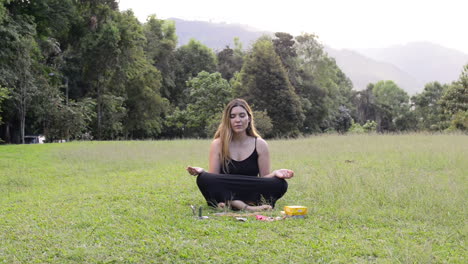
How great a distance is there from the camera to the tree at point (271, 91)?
42.9 meters

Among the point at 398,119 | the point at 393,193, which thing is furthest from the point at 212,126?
the point at 398,119

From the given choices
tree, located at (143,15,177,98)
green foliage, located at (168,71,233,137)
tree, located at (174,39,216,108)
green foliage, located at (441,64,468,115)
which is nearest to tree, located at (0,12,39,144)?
green foliage, located at (168,71,233,137)

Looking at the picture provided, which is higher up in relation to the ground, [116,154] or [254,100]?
[254,100]

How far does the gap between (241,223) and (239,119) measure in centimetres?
169

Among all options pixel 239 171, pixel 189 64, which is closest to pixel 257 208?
pixel 239 171

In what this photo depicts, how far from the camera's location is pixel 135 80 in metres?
44.9

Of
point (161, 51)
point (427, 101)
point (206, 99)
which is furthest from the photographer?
point (427, 101)

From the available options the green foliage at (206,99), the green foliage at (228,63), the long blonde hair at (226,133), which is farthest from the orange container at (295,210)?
the green foliage at (228,63)

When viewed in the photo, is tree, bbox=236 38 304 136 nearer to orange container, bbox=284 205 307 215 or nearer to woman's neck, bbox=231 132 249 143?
woman's neck, bbox=231 132 249 143

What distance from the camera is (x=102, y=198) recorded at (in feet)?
26.5

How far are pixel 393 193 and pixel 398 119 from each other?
74.5 metres

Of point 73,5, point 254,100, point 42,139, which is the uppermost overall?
point 73,5

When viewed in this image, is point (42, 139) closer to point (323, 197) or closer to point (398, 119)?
point (323, 197)

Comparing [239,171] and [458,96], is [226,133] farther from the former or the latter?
[458,96]
